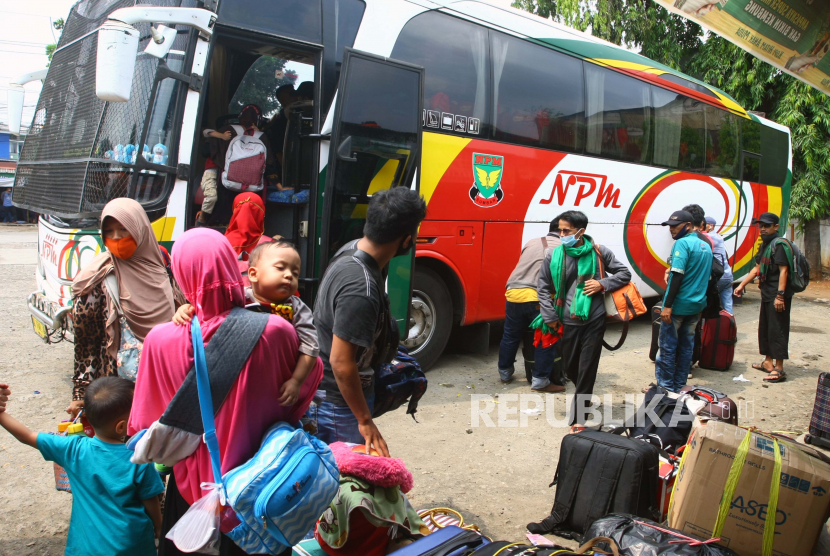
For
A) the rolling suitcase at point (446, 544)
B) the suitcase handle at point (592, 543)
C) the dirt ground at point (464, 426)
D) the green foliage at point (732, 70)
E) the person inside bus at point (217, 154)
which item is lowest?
the dirt ground at point (464, 426)

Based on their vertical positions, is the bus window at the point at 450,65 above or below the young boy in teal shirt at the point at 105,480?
above

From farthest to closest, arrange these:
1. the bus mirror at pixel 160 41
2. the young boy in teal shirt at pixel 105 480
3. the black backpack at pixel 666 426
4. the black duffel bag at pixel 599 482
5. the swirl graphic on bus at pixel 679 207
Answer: the swirl graphic on bus at pixel 679 207 → the bus mirror at pixel 160 41 → the black backpack at pixel 666 426 → the black duffel bag at pixel 599 482 → the young boy in teal shirt at pixel 105 480

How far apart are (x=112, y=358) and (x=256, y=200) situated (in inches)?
92.0

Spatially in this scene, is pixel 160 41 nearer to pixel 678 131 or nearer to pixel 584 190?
pixel 584 190

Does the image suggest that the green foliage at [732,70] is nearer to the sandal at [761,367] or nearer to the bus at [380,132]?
the bus at [380,132]

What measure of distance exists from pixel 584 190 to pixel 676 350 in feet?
7.82

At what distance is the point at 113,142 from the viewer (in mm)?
4570

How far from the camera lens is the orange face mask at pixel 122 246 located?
116 inches

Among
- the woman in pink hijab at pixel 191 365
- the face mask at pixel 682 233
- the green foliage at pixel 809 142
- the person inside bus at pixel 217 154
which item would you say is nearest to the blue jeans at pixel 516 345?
the face mask at pixel 682 233

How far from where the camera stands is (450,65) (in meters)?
5.94

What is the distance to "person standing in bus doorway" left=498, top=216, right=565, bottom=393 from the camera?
5.67 meters

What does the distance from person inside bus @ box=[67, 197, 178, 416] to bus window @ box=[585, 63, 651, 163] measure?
18.4ft

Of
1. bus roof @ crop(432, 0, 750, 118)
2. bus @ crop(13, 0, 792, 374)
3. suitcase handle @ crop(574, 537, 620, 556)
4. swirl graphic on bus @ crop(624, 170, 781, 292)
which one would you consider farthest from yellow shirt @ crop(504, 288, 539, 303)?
suitcase handle @ crop(574, 537, 620, 556)

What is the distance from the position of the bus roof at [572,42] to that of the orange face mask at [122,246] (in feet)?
12.6
